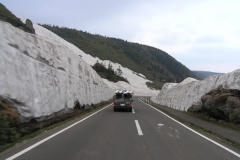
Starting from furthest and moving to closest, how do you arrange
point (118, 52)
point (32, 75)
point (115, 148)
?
point (118, 52) < point (32, 75) < point (115, 148)

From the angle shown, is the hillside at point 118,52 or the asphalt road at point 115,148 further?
the hillside at point 118,52

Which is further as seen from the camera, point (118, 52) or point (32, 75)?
point (118, 52)

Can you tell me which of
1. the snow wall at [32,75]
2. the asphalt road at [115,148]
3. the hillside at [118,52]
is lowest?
the asphalt road at [115,148]

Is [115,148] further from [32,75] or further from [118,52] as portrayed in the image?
[118,52]

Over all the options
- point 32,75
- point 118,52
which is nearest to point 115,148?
point 32,75

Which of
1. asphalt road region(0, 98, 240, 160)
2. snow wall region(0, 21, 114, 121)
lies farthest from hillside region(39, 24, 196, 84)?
asphalt road region(0, 98, 240, 160)

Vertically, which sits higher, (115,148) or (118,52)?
(118,52)

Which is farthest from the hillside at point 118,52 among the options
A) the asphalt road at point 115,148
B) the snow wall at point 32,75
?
the asphalt road at point 115,148

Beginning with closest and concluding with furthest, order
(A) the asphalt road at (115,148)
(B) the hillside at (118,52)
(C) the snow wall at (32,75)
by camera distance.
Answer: (A) the asphalt road at (115,148)
(C) the snow wall at (32,75)
(B) the hillside at (118,52)

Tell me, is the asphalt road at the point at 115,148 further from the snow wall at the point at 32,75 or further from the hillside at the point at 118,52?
the hillside at the point at 118,52

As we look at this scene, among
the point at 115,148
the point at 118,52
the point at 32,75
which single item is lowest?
the point at 115,148

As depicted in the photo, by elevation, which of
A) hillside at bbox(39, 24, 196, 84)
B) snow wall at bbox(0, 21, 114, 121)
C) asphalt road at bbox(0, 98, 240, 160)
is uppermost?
hillside at bbox(39, 24, 196, 84)

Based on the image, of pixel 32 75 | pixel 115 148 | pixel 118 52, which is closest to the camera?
pixel 115 148

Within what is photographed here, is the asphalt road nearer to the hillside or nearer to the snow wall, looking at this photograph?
the snow wall
